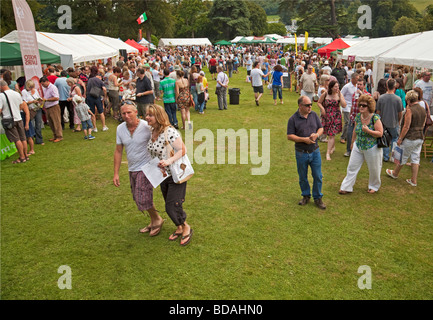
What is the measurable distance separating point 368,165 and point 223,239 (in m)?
2.98

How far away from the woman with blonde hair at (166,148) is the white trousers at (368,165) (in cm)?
320

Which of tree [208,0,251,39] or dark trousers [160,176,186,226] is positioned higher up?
tree [208,0,251,39]

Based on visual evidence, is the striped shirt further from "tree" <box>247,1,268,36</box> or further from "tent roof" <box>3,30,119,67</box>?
"tree" <box>247,1,268,36</box>

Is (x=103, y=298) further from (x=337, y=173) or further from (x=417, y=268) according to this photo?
(x=337, y=173)

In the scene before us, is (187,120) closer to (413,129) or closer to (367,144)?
(367,144)

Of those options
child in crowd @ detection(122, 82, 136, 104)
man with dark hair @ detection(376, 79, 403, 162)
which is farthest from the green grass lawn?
child in crowd @ detection(122, 82, 136, 104)

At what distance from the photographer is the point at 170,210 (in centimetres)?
421

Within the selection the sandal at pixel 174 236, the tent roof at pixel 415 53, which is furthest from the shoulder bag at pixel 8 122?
the tent roof at pixel 415 53

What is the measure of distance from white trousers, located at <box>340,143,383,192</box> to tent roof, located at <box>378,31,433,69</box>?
5970mm

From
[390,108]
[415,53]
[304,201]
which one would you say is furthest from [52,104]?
[415,53]

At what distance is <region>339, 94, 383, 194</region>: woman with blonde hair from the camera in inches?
214

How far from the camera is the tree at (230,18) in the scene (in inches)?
2756

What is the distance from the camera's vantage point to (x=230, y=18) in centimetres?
7094
